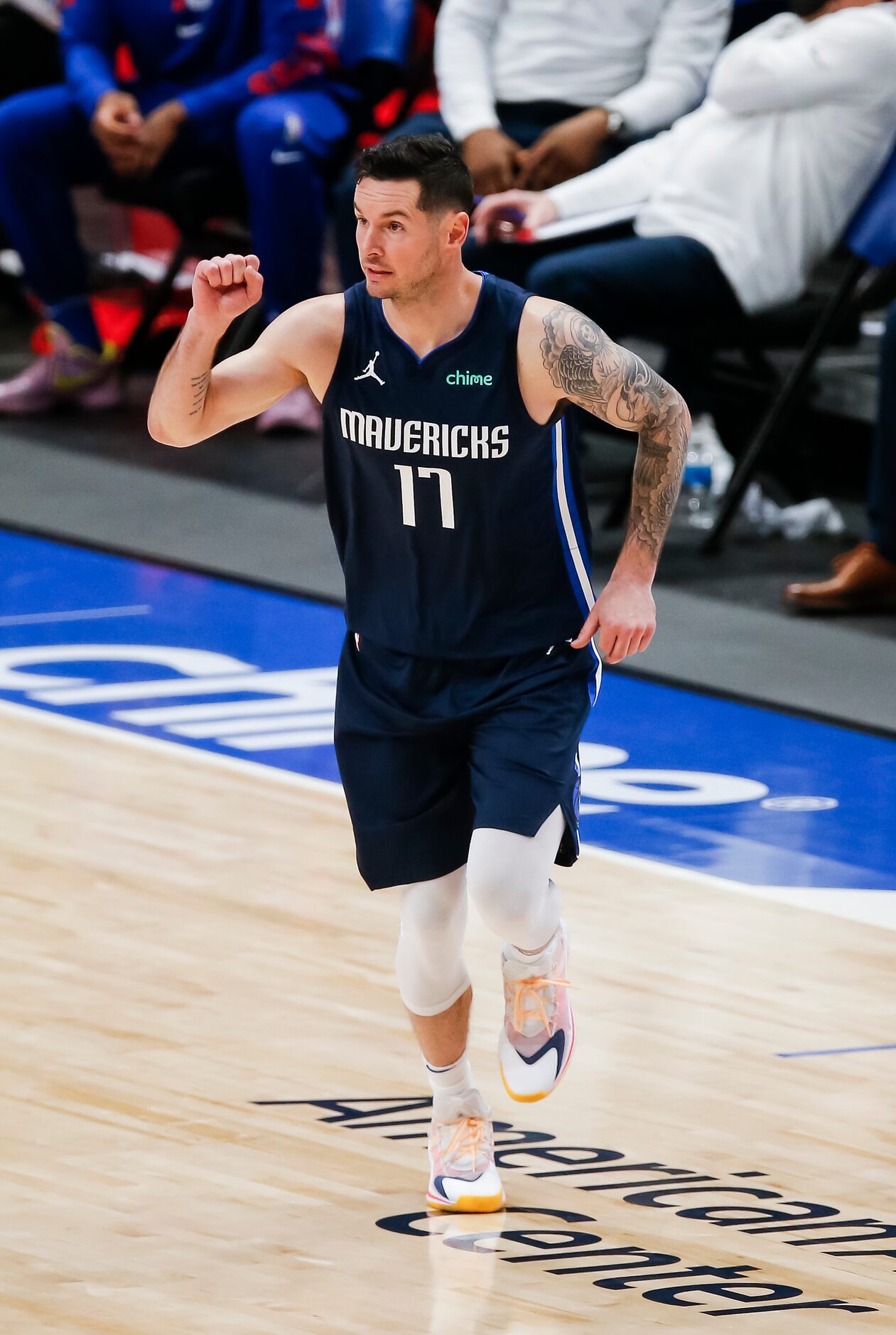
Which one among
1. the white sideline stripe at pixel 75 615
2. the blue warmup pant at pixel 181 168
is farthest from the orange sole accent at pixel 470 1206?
the blue warmup pant at pixel 181 168

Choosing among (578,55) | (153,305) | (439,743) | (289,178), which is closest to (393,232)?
(439,743)

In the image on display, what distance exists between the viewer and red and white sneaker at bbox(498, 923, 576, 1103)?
343 centimetres

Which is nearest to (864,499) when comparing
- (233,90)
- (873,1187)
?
(233,90)

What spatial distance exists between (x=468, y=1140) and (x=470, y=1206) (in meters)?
0.10

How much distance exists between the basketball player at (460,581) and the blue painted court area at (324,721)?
155 centimetres

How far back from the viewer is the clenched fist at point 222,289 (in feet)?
10.3

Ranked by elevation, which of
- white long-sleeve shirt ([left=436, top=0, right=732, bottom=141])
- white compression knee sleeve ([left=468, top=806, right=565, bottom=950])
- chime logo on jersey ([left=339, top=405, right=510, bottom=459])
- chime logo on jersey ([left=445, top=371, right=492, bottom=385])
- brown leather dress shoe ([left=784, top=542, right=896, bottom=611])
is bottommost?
brown leather dress shoe ([left=784, top=542, right=896, bottom=611])

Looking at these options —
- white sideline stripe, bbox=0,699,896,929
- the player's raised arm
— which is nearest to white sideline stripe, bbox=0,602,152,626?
white sideline stripe, bbox=0,699,896,929

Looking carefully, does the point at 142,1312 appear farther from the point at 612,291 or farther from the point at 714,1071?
the point at 612,291

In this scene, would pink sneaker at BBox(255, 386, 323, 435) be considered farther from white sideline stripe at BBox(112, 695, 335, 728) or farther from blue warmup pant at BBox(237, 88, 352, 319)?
white sideline stripe at BBox(112, 695, 335, 728)

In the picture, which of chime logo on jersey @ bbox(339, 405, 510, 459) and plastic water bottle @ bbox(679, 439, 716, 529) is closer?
chime logo on jersey @ bbox(339, 405, 510, 459)

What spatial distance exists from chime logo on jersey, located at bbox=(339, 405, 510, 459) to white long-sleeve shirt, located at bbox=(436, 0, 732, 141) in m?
4.22

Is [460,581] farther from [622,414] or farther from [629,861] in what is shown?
[629,861]

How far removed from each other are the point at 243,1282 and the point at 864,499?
205 inches
